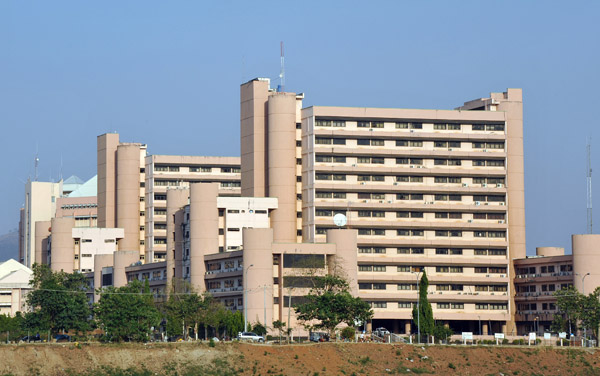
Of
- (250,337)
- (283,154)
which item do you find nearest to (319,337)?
(250,337)

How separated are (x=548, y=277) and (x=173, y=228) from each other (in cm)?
6214

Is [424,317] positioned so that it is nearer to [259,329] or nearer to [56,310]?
[259,329]

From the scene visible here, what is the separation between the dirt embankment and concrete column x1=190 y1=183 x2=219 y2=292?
47.6 m

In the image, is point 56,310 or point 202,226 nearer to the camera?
point 56,310

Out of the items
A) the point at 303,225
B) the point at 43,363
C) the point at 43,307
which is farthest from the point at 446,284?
the point at 43,363

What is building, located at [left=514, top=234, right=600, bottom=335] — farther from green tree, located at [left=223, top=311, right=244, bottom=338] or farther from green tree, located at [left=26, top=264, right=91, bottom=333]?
green tree, located at [left=26, top=264, right=91, bottom=333]

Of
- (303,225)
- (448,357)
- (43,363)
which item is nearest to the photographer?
(43,363)

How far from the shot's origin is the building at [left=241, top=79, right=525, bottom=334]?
184 m

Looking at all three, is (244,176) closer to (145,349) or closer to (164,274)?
(164,274)

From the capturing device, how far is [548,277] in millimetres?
183125

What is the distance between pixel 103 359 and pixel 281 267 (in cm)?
4558

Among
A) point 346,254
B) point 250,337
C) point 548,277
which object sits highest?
point 346,254

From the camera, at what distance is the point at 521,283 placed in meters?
190

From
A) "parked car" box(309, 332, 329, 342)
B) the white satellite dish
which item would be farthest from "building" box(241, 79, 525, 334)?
"parked car" box(309, 332, 329, 342)
